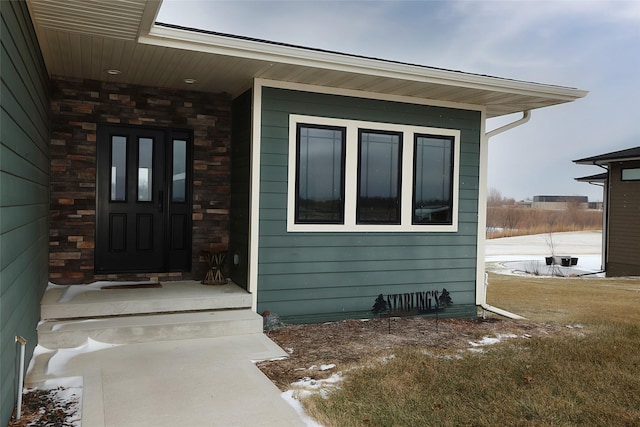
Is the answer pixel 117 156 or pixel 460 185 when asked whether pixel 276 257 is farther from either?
pixel 460 185

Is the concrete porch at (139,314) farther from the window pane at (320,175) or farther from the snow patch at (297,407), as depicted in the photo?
the snow patch at (297,407)

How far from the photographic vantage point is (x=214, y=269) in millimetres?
5680

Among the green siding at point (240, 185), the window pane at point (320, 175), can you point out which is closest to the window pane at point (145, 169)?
the green siding at point (240, 185)

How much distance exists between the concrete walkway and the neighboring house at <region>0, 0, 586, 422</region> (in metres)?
0.93

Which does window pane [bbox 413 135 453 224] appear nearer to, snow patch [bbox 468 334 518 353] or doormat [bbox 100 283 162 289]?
snow patch [bbox 468 334 518 353]

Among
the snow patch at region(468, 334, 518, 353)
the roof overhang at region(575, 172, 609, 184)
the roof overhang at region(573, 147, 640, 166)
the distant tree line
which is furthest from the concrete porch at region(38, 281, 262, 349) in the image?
the distant tree line

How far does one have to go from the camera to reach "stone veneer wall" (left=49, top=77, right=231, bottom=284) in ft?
17.2

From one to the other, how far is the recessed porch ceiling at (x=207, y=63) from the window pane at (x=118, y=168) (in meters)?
0.67

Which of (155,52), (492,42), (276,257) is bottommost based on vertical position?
(276,257)

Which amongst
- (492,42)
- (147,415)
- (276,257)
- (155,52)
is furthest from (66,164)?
(492,42)

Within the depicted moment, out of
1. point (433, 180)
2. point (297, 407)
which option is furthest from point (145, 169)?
point (297, 407)

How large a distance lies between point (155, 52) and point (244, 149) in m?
1.45

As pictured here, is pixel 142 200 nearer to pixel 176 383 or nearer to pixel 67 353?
pixel 67 353

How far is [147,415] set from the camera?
294 centimetres
